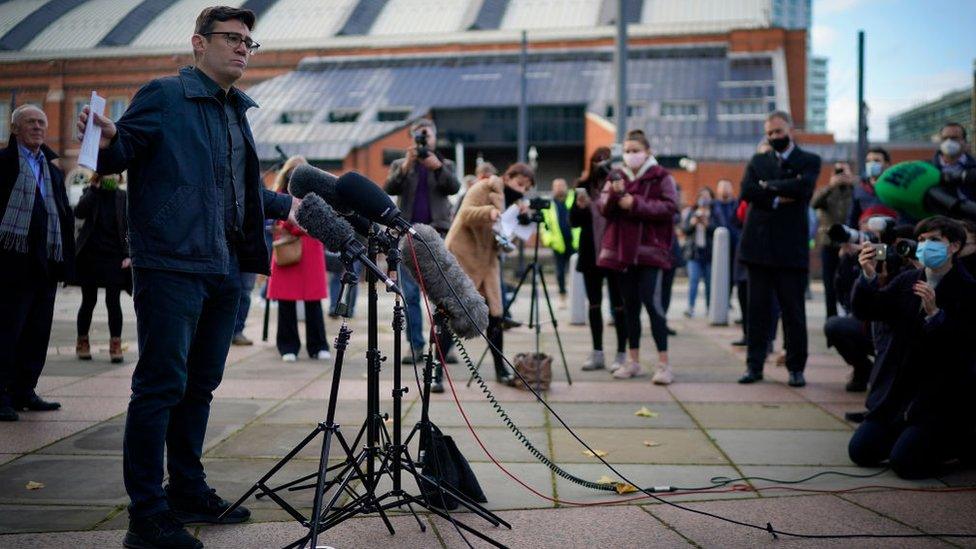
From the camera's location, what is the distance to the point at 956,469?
5.17 m

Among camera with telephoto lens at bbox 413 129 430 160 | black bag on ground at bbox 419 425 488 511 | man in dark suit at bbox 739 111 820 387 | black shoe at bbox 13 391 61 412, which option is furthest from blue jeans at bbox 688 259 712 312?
black bag on ground at bbox 419 425 488 511

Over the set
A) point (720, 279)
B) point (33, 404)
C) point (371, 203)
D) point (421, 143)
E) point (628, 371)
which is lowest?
point (628, 371)

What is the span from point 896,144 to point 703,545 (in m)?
36.8

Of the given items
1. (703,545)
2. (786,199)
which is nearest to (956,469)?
(703,545)

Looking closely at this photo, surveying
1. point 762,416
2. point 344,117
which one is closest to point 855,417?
point 762,416

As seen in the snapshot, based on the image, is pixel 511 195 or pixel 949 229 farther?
pixel 511 195

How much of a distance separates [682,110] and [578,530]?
3975 cm

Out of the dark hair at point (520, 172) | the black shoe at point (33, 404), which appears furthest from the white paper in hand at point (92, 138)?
the dark hair at point (520, 172)

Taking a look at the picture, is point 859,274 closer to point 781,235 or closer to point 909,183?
point 909,183

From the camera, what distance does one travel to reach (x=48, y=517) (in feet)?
13.5

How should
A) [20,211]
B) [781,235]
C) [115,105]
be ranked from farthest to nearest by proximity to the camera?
[781,235]
[20,211]
[115,105]

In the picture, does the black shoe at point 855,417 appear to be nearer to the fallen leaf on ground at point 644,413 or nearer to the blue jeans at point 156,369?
the fallen leaf on ground at point 644,413

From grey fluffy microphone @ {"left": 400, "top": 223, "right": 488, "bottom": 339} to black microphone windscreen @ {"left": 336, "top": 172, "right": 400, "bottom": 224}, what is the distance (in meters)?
0.31

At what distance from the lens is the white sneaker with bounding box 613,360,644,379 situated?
832 cm
